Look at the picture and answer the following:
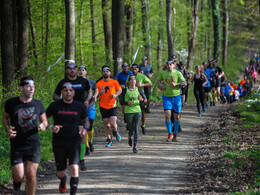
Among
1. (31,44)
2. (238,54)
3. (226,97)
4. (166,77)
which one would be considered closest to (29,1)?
(31,44)

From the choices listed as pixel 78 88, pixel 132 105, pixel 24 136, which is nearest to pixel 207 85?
pixel 132 105

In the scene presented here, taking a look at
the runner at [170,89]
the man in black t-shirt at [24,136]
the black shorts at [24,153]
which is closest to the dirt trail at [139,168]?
the runner at [170,89]

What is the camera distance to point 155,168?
344 inches

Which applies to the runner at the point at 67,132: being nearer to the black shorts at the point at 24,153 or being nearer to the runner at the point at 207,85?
the black shorts at the point at 24,153

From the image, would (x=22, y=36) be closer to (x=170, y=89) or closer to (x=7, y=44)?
(x=7, y=44)

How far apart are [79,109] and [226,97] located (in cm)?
1927

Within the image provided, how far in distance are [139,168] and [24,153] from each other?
123 inches

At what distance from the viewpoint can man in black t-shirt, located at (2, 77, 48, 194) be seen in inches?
247

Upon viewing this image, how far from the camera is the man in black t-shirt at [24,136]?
247 inches

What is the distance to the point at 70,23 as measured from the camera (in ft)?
39.2

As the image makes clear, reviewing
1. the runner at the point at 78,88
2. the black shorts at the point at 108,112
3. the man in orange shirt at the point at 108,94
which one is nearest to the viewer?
the runner at the point at 78,88

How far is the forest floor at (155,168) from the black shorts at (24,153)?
1105 mm

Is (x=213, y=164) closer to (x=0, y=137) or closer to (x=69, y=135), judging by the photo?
(x=69, y=135)

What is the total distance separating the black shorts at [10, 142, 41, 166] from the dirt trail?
1.11m
